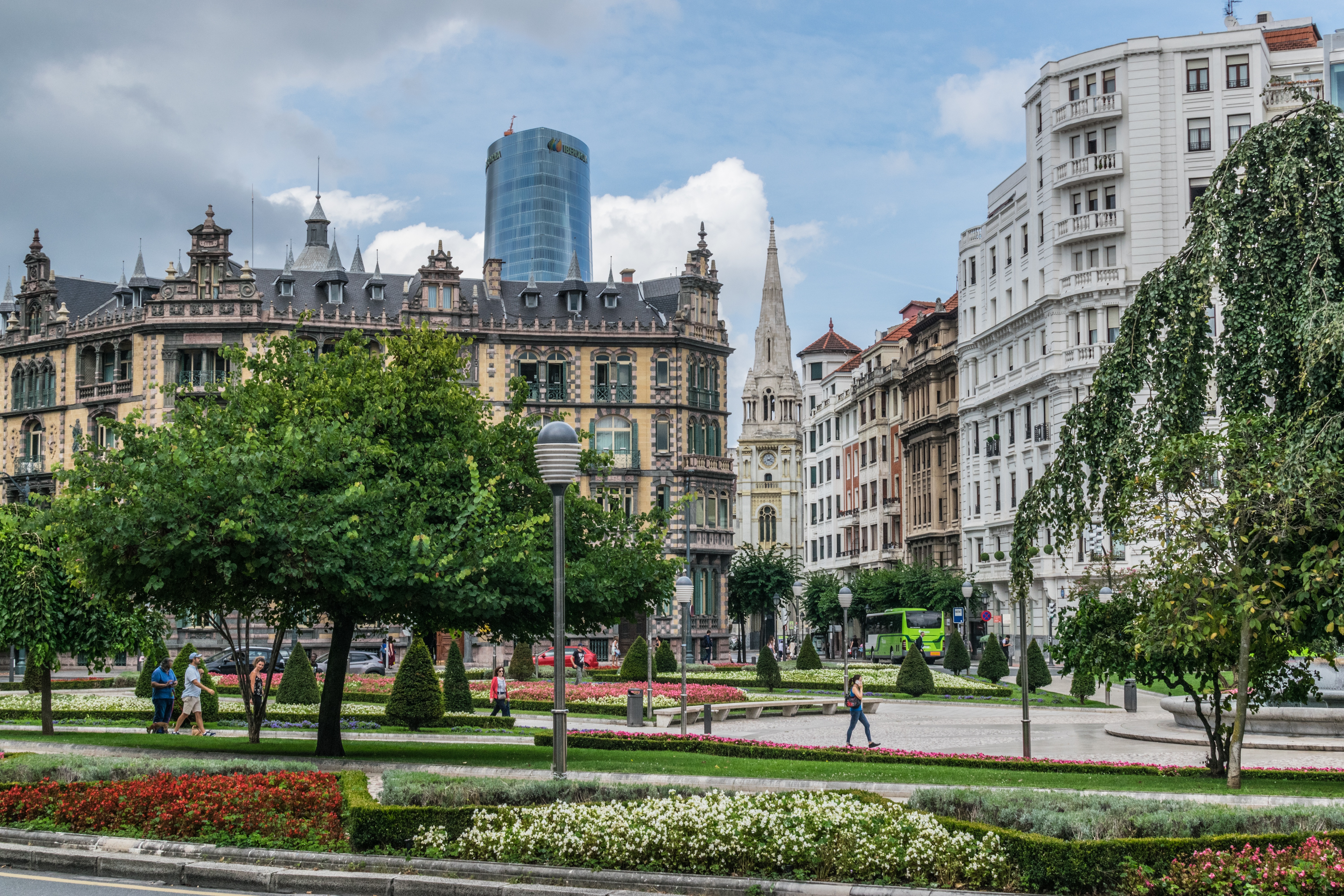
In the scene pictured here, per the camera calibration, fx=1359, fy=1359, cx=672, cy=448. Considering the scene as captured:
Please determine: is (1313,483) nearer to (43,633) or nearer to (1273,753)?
(1273,753)

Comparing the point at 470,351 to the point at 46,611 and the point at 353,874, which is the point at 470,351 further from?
the point at 353,874

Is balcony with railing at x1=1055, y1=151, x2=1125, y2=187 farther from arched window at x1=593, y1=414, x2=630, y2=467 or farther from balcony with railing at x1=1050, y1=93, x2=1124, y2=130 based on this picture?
arched window at x1=593, y1=414, x2=630, y2=467

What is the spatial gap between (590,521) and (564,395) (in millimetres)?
46401

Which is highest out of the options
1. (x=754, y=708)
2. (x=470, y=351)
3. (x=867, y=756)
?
(x=470, y=351)

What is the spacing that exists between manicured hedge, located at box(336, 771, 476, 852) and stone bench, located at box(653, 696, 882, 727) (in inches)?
722

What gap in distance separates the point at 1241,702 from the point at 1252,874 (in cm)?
859

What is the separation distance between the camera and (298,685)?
119ft

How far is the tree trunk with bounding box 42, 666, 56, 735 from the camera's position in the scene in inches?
1145

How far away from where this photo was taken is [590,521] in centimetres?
2541

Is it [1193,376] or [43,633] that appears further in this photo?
[43,633]

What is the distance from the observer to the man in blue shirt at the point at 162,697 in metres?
29.1

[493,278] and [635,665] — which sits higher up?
[493,278]

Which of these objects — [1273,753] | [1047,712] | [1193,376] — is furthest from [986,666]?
[1193,376]

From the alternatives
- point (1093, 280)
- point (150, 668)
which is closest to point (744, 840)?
point (150, 668)
